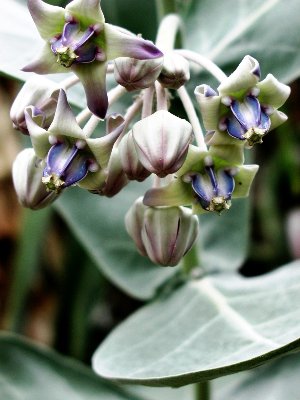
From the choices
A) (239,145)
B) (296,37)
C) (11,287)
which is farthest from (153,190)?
(11,287)

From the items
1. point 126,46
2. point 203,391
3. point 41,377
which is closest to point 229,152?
point 126,46

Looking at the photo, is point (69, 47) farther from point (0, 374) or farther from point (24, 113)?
point (0, 374)

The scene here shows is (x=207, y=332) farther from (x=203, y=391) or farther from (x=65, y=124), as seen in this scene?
(x=65, y=124)

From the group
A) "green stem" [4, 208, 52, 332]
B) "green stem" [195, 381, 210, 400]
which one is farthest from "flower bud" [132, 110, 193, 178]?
"green stem" [4, 208, 52, 332]

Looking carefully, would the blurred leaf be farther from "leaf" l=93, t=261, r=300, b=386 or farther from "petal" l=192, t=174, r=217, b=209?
"petal" l=192, t=174, r=217, b=209

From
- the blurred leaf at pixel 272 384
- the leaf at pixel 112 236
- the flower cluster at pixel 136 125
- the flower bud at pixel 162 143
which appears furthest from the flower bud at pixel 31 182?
the blurred leaf at pixel 272 384

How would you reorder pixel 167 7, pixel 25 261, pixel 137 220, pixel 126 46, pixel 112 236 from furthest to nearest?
pixel 25 261, pixel 112 236, pixel 167 7, pixel 137 220, pixel 126 46
